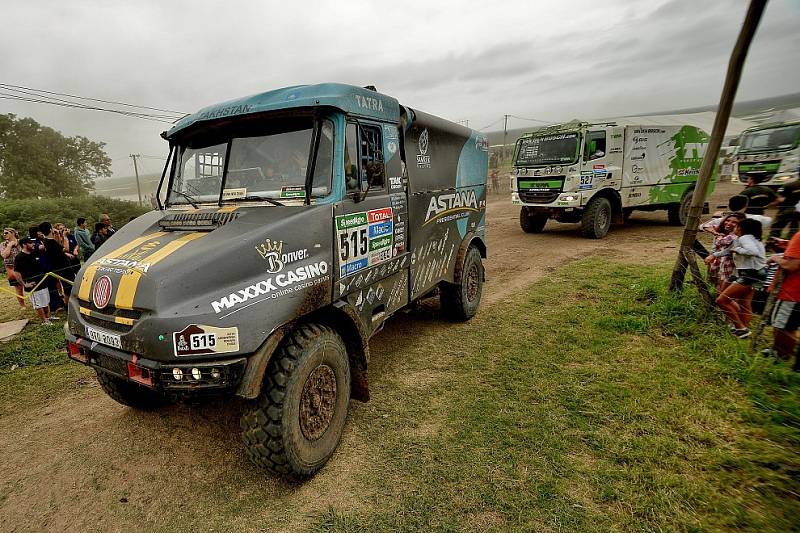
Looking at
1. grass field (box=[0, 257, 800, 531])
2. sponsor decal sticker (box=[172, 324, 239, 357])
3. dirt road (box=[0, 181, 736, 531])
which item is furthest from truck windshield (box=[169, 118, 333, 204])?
grass field (box=[0, 257, 800, 531])

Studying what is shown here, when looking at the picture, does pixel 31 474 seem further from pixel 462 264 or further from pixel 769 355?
pixel 769 355

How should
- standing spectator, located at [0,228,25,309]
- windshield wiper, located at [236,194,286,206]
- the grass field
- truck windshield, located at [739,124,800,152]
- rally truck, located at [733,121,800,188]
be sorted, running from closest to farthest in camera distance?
the grass field → windshield wiper, located at [236,194,286,206] → standing spectator, located at [0,228,25,309] → rally truck, located at [733,121,800,188] → truck windshield, located at [739,124,800,152]

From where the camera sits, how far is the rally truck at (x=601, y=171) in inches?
419

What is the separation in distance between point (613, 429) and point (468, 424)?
1.19 metres

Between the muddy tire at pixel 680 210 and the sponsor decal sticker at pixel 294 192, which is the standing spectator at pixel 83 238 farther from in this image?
the muddy tire at pixel 680 210

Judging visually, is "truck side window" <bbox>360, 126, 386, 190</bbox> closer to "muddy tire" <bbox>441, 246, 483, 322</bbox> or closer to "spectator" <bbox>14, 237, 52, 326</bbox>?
"muddy tire" <bbox>441, 246, 483, 322</bbox>

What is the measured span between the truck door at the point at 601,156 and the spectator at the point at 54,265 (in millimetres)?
11903

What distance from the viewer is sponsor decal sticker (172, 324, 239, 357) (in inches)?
91.1

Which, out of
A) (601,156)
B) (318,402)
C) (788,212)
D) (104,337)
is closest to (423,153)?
(318,402)

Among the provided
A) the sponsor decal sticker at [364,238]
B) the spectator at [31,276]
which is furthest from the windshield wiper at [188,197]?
the spectator at [31,276]

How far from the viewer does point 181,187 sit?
3.81 m

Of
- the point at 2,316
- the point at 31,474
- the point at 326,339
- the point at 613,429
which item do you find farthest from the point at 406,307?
the point at 2,316

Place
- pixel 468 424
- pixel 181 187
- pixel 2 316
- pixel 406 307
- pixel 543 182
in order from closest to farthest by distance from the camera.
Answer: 1. pixel 468 424
2. pixel 181 187
3. pixel 406 307
4. pixel 2 316
5. pixel 543 182

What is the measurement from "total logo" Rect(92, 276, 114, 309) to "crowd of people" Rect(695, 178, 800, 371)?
224 inches
